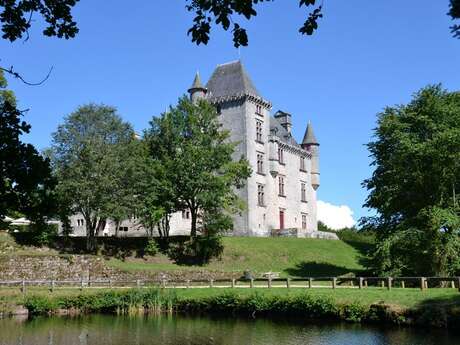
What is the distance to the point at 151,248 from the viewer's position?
43750 millimetres

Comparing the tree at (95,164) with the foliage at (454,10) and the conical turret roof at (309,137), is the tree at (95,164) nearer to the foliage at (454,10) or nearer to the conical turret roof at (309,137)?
the conical turret roof at (309,137)

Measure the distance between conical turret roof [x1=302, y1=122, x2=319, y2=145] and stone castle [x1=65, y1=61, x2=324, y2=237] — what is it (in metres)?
3.13

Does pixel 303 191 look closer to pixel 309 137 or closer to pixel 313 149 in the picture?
pixel 313 149

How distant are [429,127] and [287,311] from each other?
54.6 feet

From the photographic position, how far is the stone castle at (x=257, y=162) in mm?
55625

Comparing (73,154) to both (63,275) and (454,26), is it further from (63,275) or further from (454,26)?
(454,26)

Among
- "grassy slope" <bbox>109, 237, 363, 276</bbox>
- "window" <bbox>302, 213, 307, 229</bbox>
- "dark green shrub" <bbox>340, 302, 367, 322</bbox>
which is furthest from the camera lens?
"window" <bbox>302, 213, 307, 229</bbox>

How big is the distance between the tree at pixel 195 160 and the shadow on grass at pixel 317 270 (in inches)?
290

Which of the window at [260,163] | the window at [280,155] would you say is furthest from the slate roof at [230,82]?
the window at [280,155]

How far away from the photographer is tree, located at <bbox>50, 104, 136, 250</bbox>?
1572 inches

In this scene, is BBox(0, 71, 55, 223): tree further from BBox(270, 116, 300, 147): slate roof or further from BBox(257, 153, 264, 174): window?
BBox(270, 116, 300, 147): slate roof

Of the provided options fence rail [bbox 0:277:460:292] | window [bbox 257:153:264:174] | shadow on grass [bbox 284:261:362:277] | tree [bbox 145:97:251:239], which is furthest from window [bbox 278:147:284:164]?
fence rail [bbox 0:277:460:292]

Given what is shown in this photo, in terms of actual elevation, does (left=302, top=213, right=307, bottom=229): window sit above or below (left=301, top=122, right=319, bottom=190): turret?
below

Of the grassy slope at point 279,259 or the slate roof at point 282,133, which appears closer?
the grassy slope at point 279,259
